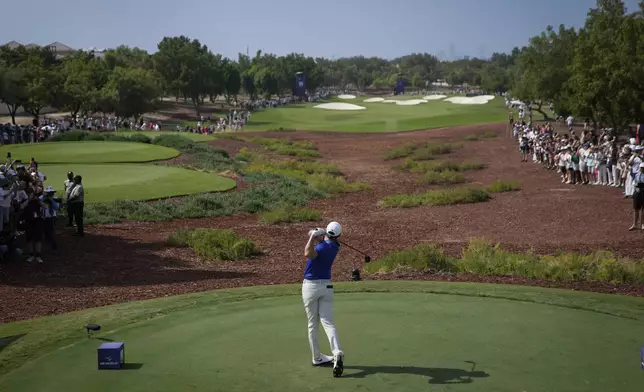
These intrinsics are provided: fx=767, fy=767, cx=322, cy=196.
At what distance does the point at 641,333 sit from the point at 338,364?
552cm

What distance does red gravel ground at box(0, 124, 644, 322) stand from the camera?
18469 millimetres

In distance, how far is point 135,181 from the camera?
38.8 meters

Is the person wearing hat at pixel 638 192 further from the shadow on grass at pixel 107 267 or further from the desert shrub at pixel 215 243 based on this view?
the shadow on grass at pixel 107 267

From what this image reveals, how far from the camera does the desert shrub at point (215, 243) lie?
78.8 ft

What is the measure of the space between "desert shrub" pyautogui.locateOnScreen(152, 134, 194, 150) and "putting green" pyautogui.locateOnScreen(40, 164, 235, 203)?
1175 cm

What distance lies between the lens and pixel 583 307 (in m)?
14.7

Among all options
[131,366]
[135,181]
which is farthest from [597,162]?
[131,366]

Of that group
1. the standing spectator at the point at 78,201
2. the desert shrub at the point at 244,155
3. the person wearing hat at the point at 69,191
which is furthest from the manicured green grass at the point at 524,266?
the desert shrub at the point at 244,155

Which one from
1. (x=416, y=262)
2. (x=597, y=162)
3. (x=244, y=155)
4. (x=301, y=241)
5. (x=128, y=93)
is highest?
(x=128, y=93)

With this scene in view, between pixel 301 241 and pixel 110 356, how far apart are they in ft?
53.6

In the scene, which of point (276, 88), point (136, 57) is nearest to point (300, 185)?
point (136, 57)

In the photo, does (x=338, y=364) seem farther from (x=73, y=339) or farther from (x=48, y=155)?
(x=48, y=155)

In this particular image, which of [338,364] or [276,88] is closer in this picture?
[338,364]

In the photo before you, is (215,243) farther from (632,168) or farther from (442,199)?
(632,168)
